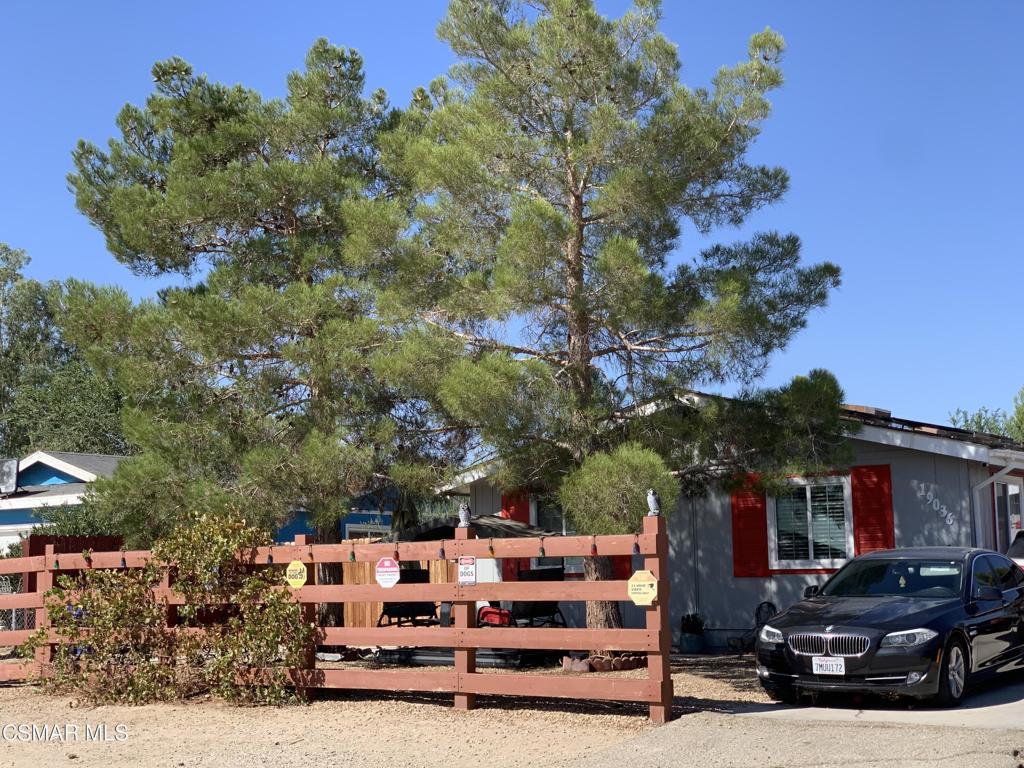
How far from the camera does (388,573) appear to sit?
10352mm

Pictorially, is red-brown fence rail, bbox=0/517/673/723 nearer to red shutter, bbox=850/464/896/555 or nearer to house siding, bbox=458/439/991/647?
house siding, bbox=458/439/991/647

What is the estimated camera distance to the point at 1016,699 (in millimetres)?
9930

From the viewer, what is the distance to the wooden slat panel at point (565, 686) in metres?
9.05

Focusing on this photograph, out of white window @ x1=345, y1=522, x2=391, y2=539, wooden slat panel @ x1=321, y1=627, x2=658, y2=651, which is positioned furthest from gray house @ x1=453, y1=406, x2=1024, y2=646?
white window @ x1=345, y1=522, x2=391, y2=539

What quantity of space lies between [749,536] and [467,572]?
8397 mm

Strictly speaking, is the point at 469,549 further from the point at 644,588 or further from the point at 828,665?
the point at 828,665

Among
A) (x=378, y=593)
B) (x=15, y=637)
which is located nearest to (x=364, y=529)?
(x=15, y=637)

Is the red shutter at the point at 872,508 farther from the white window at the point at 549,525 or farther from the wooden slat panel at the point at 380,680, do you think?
the wooden slat panel at the point at 380,680

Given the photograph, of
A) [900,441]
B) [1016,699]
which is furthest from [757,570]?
[1016,699]

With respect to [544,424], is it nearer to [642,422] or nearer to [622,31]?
[642,422]

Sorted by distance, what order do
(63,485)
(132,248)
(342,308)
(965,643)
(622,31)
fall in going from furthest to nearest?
(63,485), (132,248), (342,308), (622,31), (965,643)

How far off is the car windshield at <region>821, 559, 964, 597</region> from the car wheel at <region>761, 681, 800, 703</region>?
4.18 ft

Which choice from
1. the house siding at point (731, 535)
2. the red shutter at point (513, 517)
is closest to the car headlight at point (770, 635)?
the house siding at point (731, 535)

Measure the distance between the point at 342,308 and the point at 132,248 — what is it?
11.8ft
